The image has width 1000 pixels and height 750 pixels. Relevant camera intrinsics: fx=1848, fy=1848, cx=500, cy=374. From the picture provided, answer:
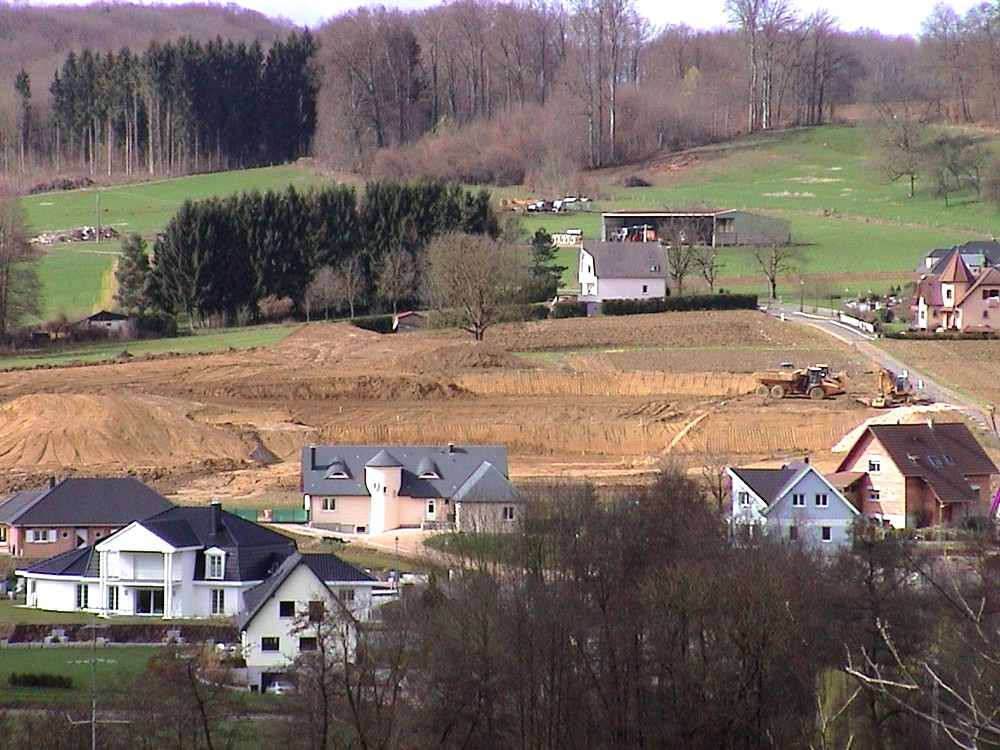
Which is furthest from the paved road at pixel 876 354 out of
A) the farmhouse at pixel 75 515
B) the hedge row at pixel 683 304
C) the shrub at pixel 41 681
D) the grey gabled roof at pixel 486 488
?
the shrub at pixel 41 681

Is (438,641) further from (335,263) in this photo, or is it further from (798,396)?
(335,263)

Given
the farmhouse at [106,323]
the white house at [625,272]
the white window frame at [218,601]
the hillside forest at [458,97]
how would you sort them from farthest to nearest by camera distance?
the hillside forest at [458,97], the white house at [625,272], the farmhouse at [106,323], the white window frame at [218,601]

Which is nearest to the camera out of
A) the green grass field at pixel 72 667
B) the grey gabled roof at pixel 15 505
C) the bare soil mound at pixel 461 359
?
the green grass field at pixel 72 667

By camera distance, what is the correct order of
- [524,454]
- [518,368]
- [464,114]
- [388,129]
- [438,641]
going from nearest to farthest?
[438,641] → [524,454] → [518,368] → [388,129] → [464,114]

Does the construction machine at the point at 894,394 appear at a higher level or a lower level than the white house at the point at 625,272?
lower

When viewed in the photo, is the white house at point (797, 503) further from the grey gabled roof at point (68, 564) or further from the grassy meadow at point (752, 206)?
the grassy meadow at point (752, 206)

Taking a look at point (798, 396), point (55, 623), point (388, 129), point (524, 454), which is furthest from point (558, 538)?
point (388, 129)

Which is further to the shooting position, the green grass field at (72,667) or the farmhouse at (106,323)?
the farmhouse at (106,323)

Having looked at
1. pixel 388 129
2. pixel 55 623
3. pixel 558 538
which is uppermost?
pixel 388 129
